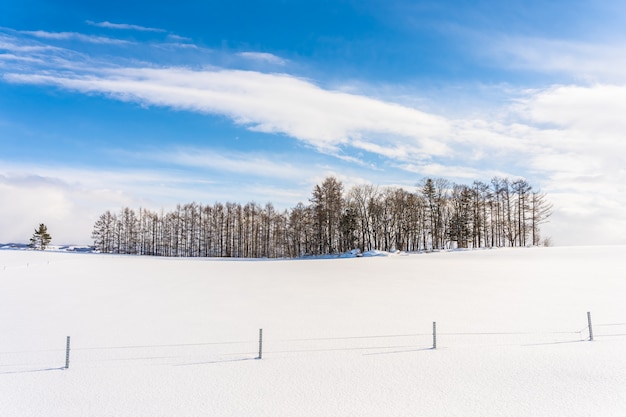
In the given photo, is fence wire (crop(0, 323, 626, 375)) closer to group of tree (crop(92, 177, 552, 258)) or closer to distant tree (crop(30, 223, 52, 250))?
group of tree (crop(92, 177, 552, 258))

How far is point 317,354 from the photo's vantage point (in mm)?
10328

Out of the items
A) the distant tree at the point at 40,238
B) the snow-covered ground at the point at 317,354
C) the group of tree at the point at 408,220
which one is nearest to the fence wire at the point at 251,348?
the snow-covered ground at the point at 317,354

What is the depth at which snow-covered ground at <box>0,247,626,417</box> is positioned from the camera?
7.45 m

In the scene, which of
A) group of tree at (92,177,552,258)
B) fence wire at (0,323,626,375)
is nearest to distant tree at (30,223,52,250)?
group of tree at (92,177,552,258)

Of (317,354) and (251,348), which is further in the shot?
(251,348)

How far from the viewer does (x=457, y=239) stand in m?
68.1

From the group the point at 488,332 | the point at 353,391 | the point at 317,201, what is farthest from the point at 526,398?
the point at 317,201

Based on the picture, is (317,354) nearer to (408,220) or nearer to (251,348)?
(251,348)

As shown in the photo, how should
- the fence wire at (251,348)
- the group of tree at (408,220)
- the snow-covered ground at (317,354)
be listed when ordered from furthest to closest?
the group of tree at (408,220) → the fence wire at (251,348) → the snow-covered ground at (317,354)

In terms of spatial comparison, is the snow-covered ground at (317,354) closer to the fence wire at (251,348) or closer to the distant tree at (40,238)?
the fence wire at (251,348)

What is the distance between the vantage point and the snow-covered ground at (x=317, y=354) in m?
7.45

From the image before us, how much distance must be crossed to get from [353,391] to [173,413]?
3745 mm

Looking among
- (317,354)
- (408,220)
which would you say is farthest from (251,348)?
(408,220)

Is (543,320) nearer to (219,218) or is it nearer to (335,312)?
(335,312)
